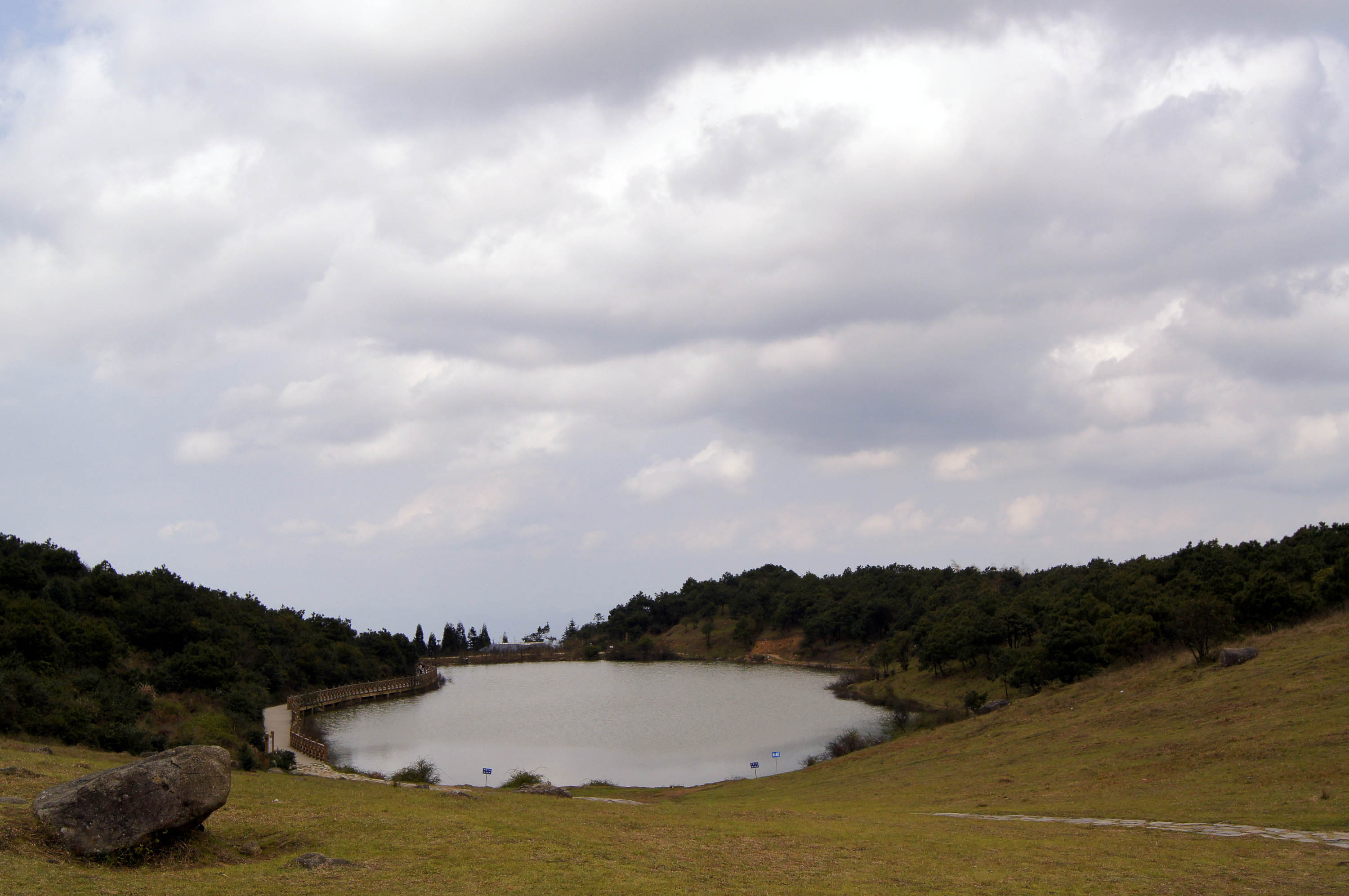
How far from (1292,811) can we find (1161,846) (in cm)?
420

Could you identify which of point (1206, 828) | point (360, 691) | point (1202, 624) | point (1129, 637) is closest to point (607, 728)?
point (1129, 637)

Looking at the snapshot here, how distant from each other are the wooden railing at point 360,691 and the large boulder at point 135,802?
4829cm

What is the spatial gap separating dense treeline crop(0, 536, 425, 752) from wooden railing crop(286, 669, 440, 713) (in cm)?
246

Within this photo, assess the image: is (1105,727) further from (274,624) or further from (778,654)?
(778,654)

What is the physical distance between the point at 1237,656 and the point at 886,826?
81.0ft

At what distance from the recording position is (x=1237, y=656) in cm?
3475

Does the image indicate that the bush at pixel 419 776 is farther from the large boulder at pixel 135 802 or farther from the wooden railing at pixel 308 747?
Answer: the large boulder at pixel 135 802

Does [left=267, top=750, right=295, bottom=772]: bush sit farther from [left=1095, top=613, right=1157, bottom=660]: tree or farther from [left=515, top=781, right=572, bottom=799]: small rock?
[left=1095, top=613, right=1157, bottom=660]: tree

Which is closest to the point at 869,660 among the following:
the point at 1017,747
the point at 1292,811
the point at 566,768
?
the point at 566,768

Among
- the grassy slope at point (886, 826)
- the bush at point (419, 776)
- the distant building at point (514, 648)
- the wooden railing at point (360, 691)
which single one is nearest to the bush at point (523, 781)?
the bush at point (419, 776)

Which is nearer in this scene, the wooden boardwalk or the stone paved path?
the stone paved path

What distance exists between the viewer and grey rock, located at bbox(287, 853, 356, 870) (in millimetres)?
11695

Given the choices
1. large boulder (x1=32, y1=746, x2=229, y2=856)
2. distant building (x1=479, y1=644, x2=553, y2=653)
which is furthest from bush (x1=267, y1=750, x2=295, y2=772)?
distant building (x1=479, y1=644, x2=553, y2=653)

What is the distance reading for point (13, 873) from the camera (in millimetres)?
9844
